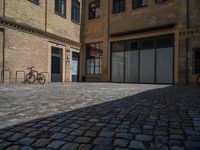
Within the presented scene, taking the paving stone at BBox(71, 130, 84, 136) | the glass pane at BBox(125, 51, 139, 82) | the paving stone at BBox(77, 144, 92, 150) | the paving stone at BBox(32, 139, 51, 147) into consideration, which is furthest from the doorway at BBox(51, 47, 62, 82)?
the paving stone at BBox(77, 144, 92, 150)

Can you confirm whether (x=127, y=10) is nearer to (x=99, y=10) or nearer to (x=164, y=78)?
(x=99, y=10)

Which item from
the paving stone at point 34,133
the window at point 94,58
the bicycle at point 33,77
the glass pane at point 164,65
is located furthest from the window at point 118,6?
the paving stone at point 34,133

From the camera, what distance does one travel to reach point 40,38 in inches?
684

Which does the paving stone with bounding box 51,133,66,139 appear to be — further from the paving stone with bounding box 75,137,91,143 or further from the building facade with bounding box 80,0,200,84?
the building facade with bounding box 80,0,200,84

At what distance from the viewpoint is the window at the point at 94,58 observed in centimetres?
2114

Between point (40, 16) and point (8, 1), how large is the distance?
3.11 metres

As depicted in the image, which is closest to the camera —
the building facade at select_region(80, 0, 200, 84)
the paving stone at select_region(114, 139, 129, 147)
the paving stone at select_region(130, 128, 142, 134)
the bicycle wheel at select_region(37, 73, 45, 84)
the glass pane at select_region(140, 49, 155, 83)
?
the paving stone at select_region(114, 139, 129, 147)

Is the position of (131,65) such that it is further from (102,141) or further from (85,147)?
(85,147)

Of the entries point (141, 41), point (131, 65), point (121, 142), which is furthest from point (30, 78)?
point (121, 142)

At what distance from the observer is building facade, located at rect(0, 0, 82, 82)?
47.6ft

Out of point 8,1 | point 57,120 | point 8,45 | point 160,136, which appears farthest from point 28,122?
point 8,1

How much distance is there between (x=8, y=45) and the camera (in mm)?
14516

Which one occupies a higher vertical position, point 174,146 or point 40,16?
point 40,16

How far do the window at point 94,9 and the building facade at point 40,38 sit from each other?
118cm
